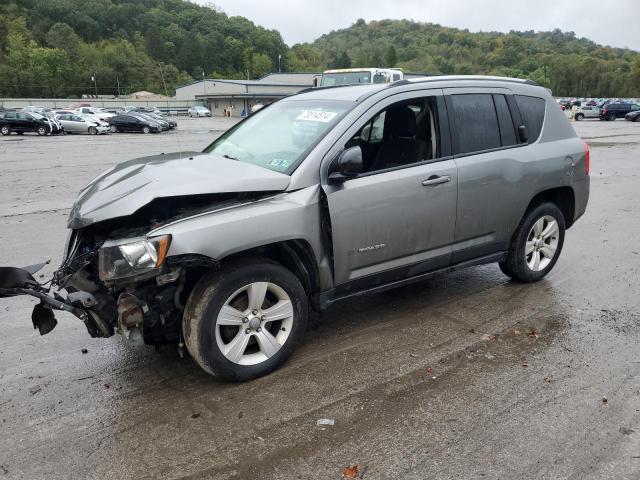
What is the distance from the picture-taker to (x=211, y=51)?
142 m

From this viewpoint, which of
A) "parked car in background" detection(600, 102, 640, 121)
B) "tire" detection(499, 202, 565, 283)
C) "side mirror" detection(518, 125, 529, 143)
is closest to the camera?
"side mirror" detection(518, 125, 529, 143)

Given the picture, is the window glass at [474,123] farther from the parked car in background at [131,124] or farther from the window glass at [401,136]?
the parked car in background at [131,124]

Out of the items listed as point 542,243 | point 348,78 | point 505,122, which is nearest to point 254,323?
point 505,122

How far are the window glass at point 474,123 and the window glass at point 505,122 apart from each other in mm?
60

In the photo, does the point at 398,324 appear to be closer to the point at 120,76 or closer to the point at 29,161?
the point at 29,161

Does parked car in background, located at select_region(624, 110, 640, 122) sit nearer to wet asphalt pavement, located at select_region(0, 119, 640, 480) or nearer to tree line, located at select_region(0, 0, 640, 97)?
wet asphalt pavement, located at select_region(0, 119, 640, 480)

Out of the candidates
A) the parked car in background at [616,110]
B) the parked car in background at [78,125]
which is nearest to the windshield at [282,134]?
the parked car in background at [78,125]

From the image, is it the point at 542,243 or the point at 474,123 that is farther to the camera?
the point at 542,243

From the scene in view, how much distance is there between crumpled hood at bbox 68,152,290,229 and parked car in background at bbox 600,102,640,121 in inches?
2078

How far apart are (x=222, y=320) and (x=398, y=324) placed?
1.70 m

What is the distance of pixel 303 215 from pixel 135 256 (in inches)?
43.5

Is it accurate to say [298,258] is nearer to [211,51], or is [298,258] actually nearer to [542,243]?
[542,243]

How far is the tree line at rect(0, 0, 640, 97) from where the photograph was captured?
379 feet

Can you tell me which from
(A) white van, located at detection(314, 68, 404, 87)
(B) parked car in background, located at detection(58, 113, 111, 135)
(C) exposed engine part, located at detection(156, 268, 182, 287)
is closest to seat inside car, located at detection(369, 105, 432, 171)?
(C) exposed engine part, located at detection(156, 268, 182, 287)
